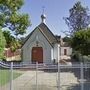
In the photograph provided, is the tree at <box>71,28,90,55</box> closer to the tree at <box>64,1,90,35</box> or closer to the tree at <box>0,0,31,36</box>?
the tree at <box>0,0,31,36</box>

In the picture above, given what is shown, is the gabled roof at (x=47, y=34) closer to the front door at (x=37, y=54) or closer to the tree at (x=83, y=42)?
the front door at (x=37, y=54)

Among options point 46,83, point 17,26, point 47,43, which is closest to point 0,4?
point 17,26

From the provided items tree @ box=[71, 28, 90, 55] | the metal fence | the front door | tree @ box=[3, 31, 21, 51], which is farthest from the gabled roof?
the metal fence

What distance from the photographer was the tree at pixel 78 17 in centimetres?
6209

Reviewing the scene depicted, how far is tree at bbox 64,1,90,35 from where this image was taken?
62094mm

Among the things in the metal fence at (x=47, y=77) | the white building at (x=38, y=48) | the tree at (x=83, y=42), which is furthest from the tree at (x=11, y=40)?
the metal fence at (x=47, y=77)

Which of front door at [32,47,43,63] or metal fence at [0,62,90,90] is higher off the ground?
front door at [32,47,43,63]

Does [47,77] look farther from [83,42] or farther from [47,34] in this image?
[47,34]

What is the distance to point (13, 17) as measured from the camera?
2927 cm

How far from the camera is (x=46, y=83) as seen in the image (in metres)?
18.2

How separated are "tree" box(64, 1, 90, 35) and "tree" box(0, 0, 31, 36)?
110 feet

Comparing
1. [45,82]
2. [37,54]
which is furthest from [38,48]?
[45,82]

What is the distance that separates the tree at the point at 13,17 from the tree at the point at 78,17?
110ft

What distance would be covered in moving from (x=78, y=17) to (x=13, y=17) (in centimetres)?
3539
